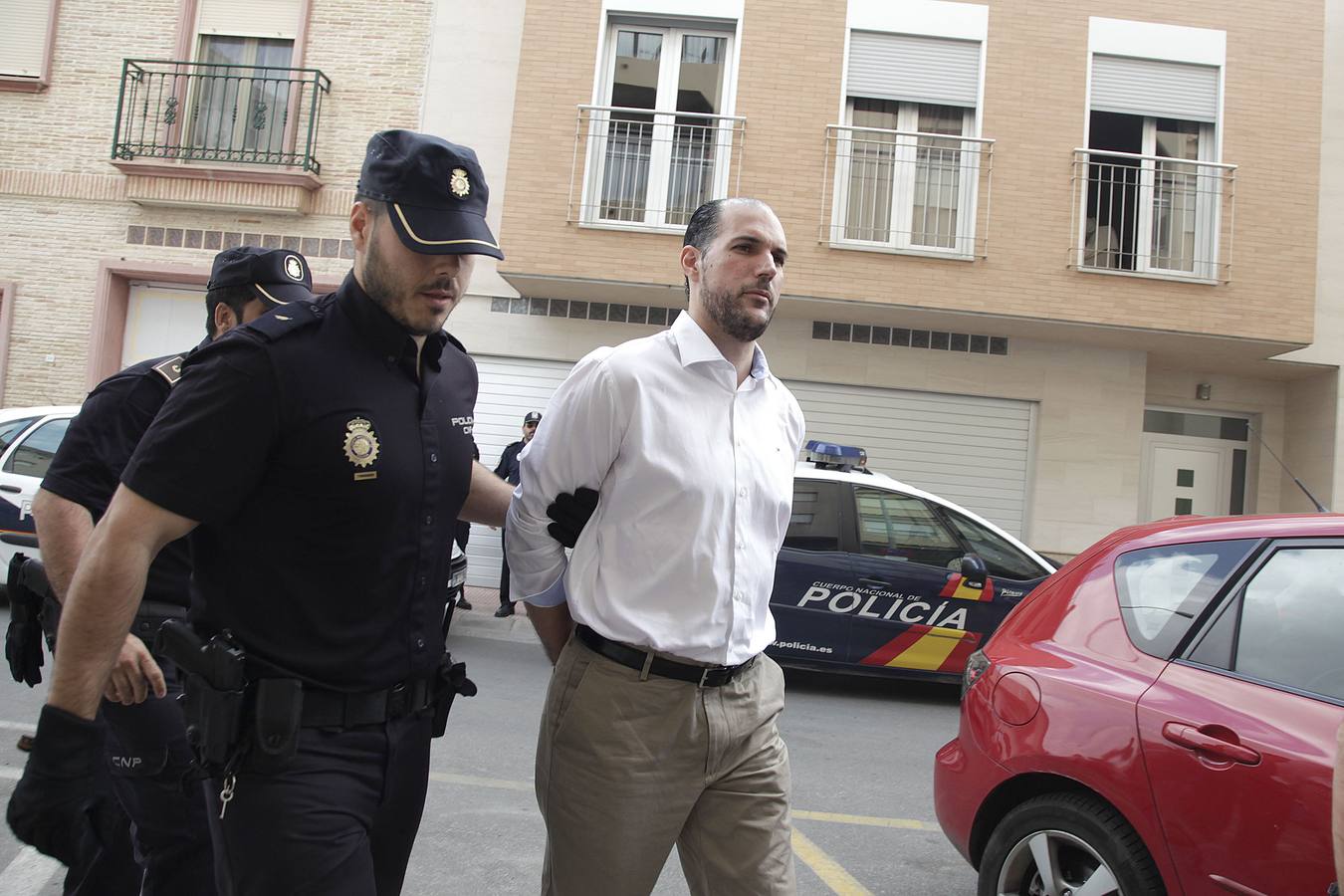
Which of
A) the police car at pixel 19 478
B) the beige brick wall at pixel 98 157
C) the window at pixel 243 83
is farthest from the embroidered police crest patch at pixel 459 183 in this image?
the window at pixel 243 83

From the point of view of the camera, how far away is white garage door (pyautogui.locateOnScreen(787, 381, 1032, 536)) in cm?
1286

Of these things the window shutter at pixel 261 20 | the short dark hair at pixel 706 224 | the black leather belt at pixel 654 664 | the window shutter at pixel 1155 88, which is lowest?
the black leather belt at pixel 654 664

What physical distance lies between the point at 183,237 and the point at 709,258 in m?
12.5

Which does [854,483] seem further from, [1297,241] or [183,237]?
[183,237]

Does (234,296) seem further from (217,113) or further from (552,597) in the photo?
(217,113)

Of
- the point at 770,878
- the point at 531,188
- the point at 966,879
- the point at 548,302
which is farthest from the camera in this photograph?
the point at 548,302

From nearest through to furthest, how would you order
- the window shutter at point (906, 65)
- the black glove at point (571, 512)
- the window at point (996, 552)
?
the black glove at point (571, 512), the window at point (996, 552), the window shutter at point (906, 65)

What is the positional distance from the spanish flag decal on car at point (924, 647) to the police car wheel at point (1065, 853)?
4.66m

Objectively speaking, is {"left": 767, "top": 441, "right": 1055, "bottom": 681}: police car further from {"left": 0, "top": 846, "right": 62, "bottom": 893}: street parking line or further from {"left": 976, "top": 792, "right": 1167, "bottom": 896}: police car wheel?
{"left": 0, "top": 846, "right": 62, "bottom": 893}: street parking line

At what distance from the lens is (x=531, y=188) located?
39.3 feet

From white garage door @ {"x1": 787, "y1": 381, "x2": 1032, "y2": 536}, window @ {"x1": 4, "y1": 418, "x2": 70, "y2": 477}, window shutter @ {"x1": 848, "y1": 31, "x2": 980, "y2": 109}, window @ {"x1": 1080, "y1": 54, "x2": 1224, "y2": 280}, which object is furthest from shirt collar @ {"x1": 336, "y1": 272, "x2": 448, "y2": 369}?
window @ {"x1": 1080, "y1": 54, "x2": 1224, "y2": 280}

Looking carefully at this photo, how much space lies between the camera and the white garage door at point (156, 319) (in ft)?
44.6

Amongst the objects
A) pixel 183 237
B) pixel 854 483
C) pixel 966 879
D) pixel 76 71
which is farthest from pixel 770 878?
pixel 76 71

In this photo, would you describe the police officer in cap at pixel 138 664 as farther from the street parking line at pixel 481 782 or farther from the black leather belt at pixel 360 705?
the street parking line at pixel 481 782
